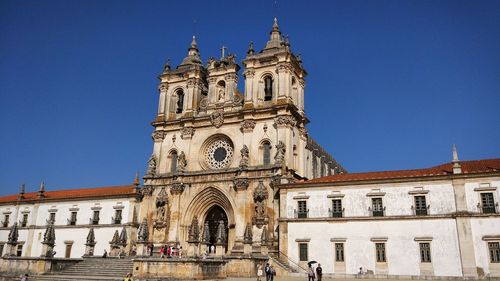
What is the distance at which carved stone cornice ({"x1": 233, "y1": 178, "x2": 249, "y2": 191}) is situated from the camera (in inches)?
1578

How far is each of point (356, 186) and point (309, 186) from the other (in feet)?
12.2

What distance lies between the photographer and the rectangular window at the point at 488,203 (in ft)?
98.5

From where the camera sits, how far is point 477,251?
29.4 metres

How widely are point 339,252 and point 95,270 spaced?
18.4 m

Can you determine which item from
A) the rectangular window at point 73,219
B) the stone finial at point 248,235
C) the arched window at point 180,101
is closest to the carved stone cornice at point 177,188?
the stone finial at point 248,235

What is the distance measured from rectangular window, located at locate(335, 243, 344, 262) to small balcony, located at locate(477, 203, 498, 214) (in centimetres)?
975

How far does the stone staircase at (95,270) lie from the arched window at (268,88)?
19.9 meters

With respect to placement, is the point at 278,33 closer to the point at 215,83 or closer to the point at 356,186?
the point at 215,83

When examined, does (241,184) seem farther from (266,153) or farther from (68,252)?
(68,252)

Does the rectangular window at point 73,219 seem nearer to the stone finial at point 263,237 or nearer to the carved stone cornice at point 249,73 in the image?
the stone finial at point 263,237

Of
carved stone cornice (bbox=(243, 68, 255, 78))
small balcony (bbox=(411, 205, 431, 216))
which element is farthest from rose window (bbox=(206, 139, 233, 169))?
small balcony (bbox=(411, 205, 431, 216))

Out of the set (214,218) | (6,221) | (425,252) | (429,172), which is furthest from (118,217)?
(429,172)

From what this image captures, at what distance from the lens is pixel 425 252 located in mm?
30938

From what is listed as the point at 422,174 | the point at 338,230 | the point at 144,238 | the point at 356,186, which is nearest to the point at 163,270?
the point at 144,238
